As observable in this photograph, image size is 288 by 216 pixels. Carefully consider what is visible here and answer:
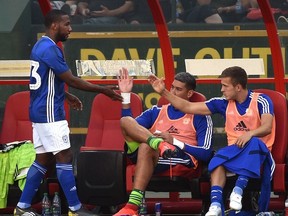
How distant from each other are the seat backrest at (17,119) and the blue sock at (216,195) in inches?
91.3

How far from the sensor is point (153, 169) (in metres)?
9.17

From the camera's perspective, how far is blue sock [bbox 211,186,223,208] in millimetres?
8750

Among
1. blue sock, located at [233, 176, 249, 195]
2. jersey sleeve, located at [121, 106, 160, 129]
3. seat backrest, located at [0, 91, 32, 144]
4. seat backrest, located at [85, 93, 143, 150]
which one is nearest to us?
blue sock, located at [233, 176, 249, 195]

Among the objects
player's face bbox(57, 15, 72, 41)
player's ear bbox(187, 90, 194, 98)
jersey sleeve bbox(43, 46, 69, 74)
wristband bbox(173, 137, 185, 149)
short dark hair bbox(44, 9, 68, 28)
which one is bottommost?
wristband bbox(173, 137, 185, 149)

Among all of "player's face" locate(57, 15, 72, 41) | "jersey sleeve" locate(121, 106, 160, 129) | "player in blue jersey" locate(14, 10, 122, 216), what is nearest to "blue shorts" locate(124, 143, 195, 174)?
"jersey sleeve" locate(121, 106, 160, 129)

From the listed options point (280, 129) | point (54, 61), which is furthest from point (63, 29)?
point (280, 129)

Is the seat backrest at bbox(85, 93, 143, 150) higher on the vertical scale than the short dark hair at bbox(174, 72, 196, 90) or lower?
lower

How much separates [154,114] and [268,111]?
115cm

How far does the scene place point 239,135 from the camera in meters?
9.20

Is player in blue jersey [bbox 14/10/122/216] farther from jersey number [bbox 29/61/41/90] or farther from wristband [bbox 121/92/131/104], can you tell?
wristband [bbox 121/92/131/104]

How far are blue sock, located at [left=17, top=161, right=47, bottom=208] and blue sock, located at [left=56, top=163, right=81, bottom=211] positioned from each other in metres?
0.19

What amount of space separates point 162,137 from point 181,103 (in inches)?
14.6

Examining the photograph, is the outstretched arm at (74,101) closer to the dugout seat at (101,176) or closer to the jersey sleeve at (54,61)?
the dugout seat at (101,176)

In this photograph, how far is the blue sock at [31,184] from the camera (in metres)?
9.26
